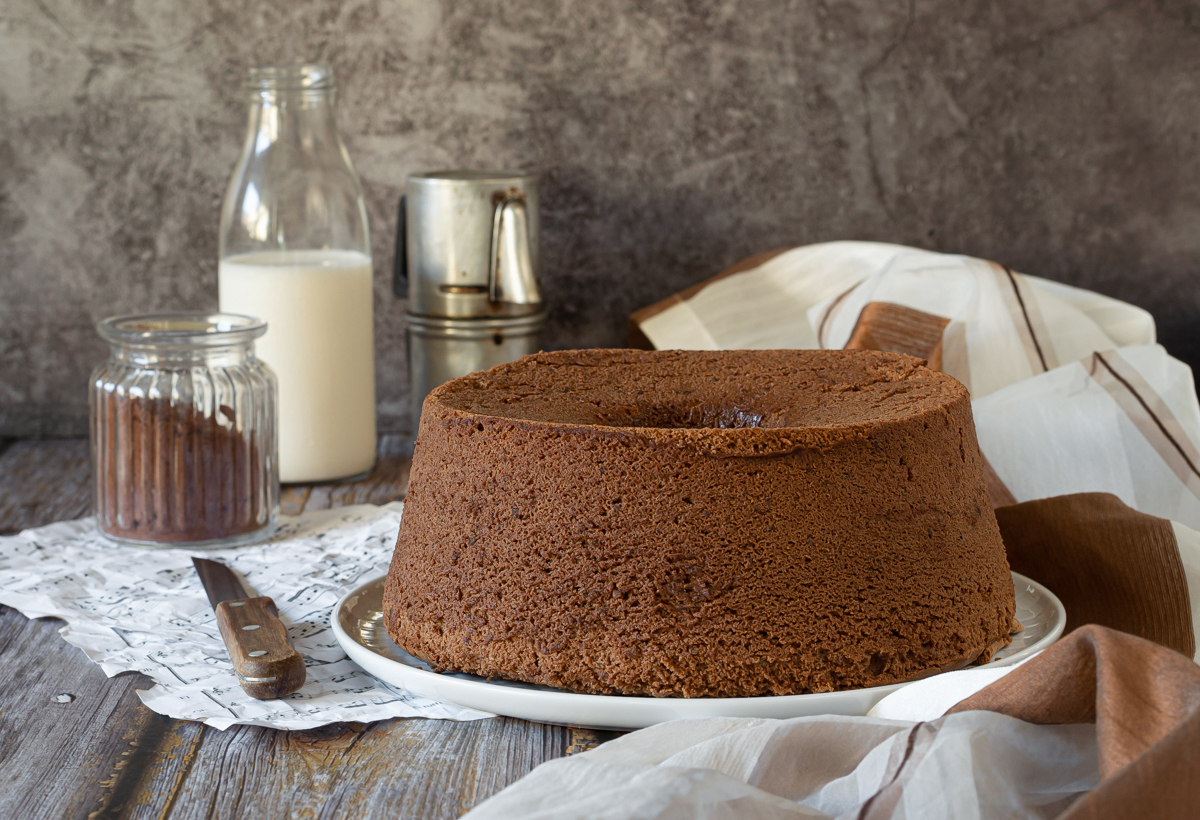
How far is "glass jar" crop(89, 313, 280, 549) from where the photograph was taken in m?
1.20

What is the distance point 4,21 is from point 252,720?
1.30 m

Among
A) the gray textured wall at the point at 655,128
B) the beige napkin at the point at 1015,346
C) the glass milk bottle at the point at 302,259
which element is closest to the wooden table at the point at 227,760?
the beige napkin at the point at 1015,346

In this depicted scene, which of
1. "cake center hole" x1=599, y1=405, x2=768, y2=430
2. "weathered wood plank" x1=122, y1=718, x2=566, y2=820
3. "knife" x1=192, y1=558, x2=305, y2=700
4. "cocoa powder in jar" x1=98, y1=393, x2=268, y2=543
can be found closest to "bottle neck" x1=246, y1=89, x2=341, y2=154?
"cocoa powder in jar" x1=98, y1=393, x2=268, y2=543

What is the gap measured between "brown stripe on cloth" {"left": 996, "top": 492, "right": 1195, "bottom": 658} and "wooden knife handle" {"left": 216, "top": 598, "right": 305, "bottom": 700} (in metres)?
0.60

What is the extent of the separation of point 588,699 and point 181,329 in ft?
2.60

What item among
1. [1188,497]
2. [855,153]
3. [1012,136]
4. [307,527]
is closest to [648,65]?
[855,153]

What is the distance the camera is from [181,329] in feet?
4.33

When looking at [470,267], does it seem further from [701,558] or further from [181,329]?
[701,558]

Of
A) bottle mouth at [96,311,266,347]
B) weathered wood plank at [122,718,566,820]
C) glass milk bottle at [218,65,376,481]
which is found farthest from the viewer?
glass milk bottle at [218,65,376,481]

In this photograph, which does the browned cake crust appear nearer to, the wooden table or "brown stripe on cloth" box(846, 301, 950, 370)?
the wooden table

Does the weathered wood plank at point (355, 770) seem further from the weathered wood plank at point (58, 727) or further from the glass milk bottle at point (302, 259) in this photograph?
the glass milk bottle at point (302, 259)

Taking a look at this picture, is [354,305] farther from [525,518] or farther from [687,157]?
[525,518]

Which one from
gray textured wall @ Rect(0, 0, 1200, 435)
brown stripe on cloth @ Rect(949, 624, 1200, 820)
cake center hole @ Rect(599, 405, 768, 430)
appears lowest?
brown stripe on cloth @ Rect(949, 624, 1200, 820)

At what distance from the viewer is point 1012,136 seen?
1.70 metres
